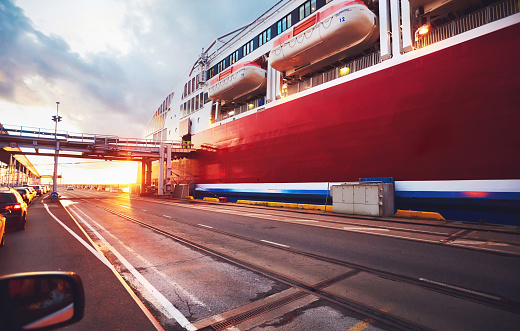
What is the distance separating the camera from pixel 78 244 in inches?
285

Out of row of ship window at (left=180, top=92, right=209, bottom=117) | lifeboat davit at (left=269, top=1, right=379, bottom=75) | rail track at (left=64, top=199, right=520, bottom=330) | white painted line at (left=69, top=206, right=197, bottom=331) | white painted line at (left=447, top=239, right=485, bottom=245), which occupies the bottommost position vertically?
white painted line at (left=69, top=206, right=197, bottom=331)

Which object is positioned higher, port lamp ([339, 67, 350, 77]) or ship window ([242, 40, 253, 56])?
ship window ([242, 40, 253, 56])

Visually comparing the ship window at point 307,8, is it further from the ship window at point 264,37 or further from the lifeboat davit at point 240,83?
the lifeboat davit at point 240,83

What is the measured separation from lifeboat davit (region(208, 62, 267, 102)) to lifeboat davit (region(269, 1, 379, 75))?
12.6ft

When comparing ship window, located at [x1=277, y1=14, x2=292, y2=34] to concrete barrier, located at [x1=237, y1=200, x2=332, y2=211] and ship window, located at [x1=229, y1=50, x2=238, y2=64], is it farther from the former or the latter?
concrete barrier, located at [x1=237, y1=200, x2=332, y2=211]

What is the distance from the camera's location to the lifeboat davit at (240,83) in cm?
2181

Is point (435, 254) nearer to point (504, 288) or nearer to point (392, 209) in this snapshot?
point (504, 288)

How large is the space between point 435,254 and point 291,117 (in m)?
13.8

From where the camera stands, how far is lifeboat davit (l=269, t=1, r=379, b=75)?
14.0m

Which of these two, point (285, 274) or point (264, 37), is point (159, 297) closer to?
point (285, 274)

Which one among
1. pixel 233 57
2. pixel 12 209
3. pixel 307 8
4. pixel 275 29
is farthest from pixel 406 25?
pixel 12 209

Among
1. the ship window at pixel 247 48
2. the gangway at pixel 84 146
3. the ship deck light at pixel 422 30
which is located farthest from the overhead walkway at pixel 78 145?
the ship deck light at pixel 422 30

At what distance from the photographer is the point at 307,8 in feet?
63.7

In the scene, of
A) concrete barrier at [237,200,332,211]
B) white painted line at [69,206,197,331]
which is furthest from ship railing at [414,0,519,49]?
white painted line at [69,206,197,331]
